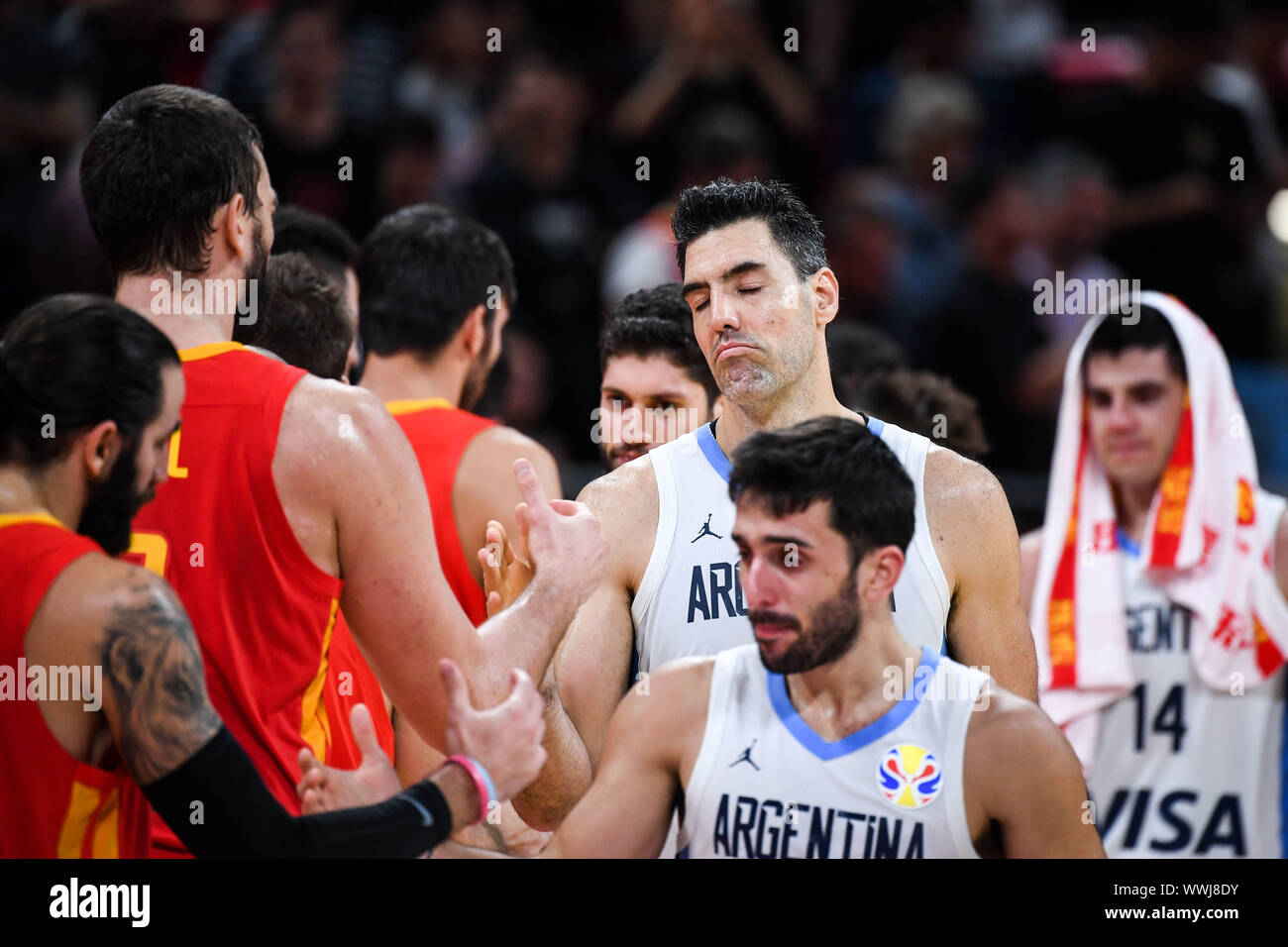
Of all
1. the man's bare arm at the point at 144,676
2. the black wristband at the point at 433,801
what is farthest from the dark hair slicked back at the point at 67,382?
the black wristband at the point at 433,801

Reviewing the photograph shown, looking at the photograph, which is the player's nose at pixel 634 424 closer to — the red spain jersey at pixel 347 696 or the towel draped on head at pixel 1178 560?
the red spain jersey at pixel 347 696

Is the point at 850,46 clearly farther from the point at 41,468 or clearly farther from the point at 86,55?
the point at 41,468

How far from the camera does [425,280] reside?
15.5 ft

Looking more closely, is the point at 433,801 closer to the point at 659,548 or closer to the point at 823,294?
the point at 659,548

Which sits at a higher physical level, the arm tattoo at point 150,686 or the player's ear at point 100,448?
the player's ear at point 100,448

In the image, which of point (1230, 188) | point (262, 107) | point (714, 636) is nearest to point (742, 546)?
point (714, 636)

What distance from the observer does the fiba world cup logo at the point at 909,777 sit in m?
2.93

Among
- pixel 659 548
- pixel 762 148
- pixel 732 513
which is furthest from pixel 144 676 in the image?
pixel 762 148

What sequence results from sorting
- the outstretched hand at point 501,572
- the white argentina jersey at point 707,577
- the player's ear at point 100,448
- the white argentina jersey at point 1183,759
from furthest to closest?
1. the white argentina jersey at point 1183,759
2. the white argentina jersey at point 707,577
3. the outstretched hand at point 501,572
4. the player's ear at point 100,448

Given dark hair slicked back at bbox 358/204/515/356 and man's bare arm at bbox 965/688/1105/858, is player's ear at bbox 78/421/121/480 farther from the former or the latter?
dark hair slicked back at bbox 358/204/515/356

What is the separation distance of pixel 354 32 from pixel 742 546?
6.08m

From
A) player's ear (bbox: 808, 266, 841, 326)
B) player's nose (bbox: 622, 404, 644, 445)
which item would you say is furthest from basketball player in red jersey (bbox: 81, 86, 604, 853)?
player's nose (bbox: 622, 404, 644, 445)

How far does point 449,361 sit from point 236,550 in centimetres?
185
